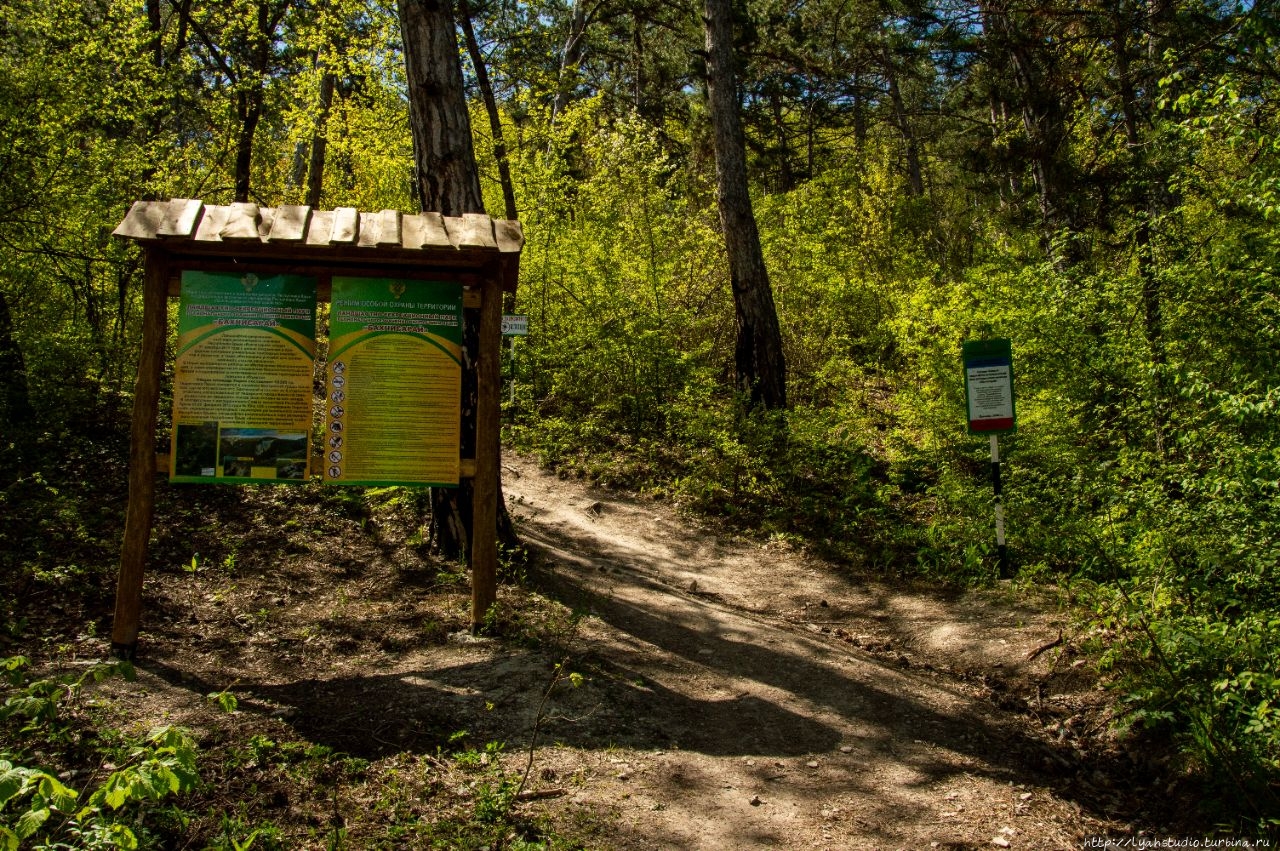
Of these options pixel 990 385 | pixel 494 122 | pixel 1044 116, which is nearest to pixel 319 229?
pixel 990 385

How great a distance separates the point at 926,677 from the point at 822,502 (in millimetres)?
4151

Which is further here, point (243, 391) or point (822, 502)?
point (822, 502)

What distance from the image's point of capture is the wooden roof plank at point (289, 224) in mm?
5027

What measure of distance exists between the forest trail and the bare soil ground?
0.7 inches

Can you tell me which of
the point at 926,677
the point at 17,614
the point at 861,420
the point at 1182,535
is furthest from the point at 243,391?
the point at 861,420

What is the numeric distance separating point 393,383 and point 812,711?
133 inches

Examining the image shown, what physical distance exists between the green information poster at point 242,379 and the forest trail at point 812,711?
2.43 m

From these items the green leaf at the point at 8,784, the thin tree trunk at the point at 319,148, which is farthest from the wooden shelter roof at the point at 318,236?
the thin tree trunk at the point at 319,148

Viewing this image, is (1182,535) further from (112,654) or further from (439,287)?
(112,654)

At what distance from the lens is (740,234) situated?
1143 centimetres

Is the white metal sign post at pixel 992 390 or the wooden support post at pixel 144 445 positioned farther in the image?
the white metal sign post at pixel 992 390

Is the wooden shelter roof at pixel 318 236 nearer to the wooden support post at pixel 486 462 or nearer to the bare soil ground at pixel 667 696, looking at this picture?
the wooden support post at pixel 486 462

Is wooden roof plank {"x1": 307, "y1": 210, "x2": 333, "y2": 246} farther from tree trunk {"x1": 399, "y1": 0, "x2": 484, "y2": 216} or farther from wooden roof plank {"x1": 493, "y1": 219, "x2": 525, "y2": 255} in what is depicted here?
tree trunk {"x1": 399, "y1": 0, "x2": 484, "y2": 216}

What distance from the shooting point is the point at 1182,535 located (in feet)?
18.4
